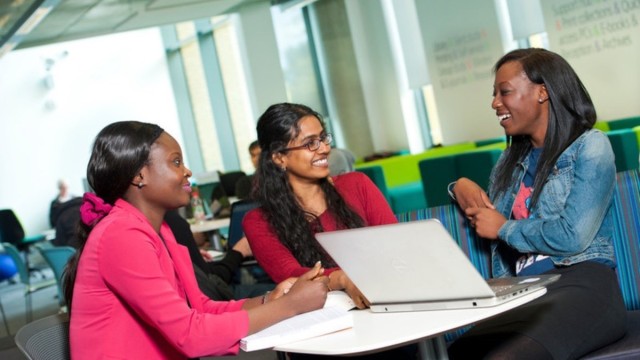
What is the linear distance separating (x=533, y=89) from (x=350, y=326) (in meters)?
1.19

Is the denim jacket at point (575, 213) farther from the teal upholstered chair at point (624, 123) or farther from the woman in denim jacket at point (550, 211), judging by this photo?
the teal upholstered chair at point (624, 123)

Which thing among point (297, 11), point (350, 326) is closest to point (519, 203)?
point (350, 326)

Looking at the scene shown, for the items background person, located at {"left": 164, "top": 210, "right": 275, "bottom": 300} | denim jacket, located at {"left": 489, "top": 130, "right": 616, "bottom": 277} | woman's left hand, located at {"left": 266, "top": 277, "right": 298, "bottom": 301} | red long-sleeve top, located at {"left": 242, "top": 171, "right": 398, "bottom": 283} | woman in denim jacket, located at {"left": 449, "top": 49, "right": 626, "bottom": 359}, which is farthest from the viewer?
background person, located at {"left": 164, "top": 210, "right": 275, "bottom": 300}

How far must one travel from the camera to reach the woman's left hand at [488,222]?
3.17m

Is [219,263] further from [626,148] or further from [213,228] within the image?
[626,148]

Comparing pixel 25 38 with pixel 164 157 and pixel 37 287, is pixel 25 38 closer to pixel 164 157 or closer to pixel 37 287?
pixel 37 287

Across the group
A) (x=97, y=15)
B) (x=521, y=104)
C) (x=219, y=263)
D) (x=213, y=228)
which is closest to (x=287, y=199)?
(x=521, y=104)

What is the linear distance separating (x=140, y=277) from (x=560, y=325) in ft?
3.72

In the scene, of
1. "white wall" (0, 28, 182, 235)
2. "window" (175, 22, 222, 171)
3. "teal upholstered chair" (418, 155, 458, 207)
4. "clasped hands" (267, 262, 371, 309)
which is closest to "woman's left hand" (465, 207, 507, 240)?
"clasped hands" (267, 262, 371, 309)

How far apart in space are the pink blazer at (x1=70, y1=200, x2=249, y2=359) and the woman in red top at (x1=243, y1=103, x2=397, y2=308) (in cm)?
87

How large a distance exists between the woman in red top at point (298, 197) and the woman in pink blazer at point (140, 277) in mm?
700

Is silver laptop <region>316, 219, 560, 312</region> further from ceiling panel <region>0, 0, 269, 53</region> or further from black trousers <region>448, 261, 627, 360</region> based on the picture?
ceiling panel <region>0, 0, 269, 53</region>

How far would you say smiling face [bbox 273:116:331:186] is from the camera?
11.3 ft

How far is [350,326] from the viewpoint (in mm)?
2410
